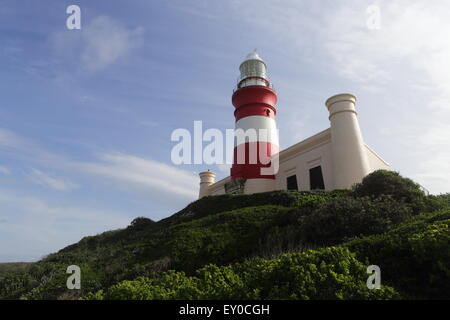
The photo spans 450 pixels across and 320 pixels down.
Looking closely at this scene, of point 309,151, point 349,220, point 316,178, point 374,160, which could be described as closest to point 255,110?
point 309,151

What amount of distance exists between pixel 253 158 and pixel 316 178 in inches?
210

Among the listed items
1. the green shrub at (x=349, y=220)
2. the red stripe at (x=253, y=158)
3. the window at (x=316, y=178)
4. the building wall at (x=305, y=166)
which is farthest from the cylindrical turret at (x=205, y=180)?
the green shrub at (x=349, y=220)

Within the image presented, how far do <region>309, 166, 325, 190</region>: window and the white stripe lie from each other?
16.1ft

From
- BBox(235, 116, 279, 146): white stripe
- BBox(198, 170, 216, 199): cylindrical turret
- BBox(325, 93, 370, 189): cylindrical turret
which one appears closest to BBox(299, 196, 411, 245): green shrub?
BBox(325, 93, 370, 189): cylindrical turret

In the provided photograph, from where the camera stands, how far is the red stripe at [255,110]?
24.0 metres

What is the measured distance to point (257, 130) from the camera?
23.6 metres

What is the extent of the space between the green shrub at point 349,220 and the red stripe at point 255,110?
1477 centimetres

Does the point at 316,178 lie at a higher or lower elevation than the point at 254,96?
lower

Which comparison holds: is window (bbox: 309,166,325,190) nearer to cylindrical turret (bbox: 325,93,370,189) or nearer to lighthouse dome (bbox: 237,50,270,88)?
cylindrical turret (bbox: 325,93,370,189)

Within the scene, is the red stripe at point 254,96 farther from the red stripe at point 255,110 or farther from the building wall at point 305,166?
the building wall at point 305,166

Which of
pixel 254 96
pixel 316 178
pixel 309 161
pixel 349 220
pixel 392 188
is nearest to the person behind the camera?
pixel 349 220

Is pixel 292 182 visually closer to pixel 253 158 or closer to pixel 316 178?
pixel 316 178
